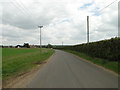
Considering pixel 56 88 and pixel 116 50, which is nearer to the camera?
pixel 56 88

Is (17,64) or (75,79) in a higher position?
(75,79)

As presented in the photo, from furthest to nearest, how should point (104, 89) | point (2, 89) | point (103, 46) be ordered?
point (103, 46) < point (2, 89) < point (104, 89)

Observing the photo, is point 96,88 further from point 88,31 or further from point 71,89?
point 88,31

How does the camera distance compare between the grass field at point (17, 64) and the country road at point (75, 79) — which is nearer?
the country road at point (75, 79)

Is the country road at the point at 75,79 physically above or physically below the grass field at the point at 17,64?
above

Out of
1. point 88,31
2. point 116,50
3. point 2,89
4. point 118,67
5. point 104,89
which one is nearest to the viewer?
point 104,89

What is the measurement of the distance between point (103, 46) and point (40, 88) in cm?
1116

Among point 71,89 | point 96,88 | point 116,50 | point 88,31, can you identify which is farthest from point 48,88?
point 88,31

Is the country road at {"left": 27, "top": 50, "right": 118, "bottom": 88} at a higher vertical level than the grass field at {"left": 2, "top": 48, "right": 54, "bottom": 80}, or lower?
higher

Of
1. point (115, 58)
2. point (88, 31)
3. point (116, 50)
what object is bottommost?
point (115, 58)

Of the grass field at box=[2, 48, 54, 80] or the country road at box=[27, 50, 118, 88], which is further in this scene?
the grass field at box=[2, 48, 54, 80]

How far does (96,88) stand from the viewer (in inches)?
184

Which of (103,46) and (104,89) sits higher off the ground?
(103,46)

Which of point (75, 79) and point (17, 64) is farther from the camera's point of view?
point (17, 64)
